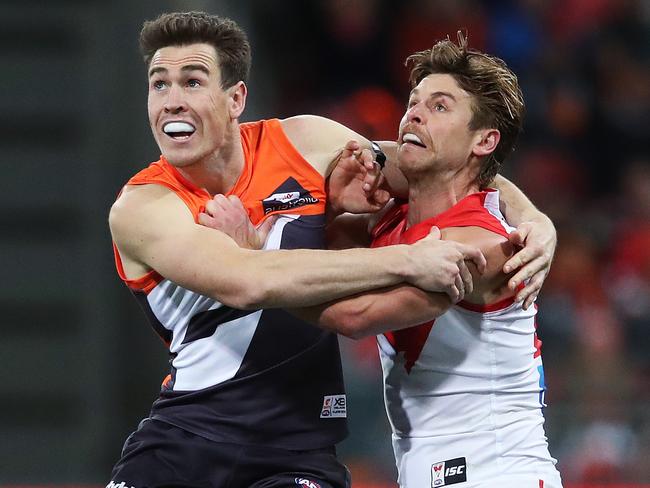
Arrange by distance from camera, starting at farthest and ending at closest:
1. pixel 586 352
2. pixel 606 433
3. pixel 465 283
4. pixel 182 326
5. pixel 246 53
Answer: pixel 586 352 < pixel 606 433 < pixel 246 53 < pixel 182 326 < pixel 465 283

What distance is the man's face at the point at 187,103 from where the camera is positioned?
4449mm

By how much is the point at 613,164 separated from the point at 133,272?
21.9 feet

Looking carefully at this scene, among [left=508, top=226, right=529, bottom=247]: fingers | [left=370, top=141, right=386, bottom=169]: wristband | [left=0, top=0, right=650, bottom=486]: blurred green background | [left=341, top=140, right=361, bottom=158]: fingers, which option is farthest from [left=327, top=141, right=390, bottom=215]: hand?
[left=0, top=0, right=650, bottom=486]: blurred green background

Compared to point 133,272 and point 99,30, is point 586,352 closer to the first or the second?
point 99,30

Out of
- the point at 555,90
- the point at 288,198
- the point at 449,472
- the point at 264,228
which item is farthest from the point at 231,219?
the point at 555,90

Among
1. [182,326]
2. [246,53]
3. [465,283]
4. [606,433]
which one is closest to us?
[465,283]

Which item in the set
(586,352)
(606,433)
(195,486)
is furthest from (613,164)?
(195,486)

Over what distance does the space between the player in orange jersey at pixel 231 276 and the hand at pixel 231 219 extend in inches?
2.7

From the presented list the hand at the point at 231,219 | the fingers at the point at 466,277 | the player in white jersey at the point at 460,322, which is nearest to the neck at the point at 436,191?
the player in white jersey at the point at 460,322

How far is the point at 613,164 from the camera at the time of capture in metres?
10.3

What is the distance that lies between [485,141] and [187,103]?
113 centimetres

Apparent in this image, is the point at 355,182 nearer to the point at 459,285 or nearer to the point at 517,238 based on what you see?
the point at 517,238

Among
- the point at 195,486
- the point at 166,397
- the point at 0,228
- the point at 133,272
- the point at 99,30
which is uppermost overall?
the point at 99,30

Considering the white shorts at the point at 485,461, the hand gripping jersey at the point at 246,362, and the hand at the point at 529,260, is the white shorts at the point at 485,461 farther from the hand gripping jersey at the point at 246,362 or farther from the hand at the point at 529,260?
the hand at the point at 529,260
